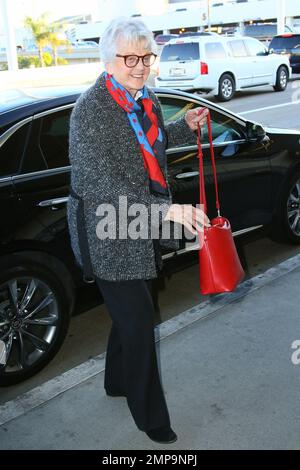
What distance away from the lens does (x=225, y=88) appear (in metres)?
17.7

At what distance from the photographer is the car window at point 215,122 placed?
172 inches

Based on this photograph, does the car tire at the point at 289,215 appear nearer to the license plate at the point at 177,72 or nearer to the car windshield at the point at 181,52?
the license plate at the point at 177,72

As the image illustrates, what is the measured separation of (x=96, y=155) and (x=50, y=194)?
1.19m

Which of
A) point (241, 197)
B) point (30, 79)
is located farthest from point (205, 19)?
point (241, 197)

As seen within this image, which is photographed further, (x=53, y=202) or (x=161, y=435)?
(x=53, y=202)

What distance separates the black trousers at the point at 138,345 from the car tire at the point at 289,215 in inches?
101

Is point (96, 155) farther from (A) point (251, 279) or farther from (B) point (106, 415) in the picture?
(A) point (251, 279)

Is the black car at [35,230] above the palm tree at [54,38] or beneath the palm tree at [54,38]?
beneath

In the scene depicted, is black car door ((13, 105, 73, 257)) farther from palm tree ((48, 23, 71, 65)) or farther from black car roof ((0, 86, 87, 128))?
palm tree ((48, 23, 71, 65))

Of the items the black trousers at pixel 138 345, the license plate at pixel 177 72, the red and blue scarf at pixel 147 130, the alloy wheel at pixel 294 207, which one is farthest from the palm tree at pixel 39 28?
the black trousers at pixel 138 345

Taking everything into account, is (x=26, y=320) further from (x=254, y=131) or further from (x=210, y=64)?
Result: (x=210, y=64)

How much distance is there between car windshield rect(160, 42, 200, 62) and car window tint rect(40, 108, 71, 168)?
47.0ft

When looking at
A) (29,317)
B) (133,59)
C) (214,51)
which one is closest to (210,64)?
(214,51)

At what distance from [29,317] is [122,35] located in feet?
5.65
